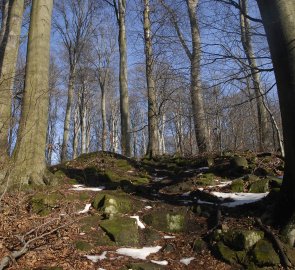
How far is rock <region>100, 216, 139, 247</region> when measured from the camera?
6.21 m

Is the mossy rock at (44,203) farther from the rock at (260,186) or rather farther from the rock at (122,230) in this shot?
the rock at (260,186)

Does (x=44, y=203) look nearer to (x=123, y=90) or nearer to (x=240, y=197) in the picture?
(x=240, y=197)

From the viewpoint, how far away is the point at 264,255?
520 centimetres

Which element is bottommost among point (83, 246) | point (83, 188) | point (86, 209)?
point (83, 246)

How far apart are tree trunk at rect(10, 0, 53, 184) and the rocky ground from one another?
0.55m

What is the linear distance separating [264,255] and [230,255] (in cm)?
50

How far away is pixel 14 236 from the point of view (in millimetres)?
5590

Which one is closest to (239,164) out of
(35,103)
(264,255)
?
(264,255)

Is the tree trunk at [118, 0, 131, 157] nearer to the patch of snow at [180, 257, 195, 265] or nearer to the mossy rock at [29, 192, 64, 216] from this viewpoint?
the mossy rock at [29, 192, 64, 216]

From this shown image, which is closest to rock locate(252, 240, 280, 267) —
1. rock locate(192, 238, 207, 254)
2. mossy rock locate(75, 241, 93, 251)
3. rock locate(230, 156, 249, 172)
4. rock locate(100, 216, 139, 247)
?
rock locate(192, 238, 207, 254)

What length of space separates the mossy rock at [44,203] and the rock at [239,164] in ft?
14.7

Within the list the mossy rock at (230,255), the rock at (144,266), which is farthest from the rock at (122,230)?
the mossy rock at (230,255)

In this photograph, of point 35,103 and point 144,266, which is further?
point 35,103

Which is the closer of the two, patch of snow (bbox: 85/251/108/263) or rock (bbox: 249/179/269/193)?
patch of snow (bbox: 85/251/108/263)
